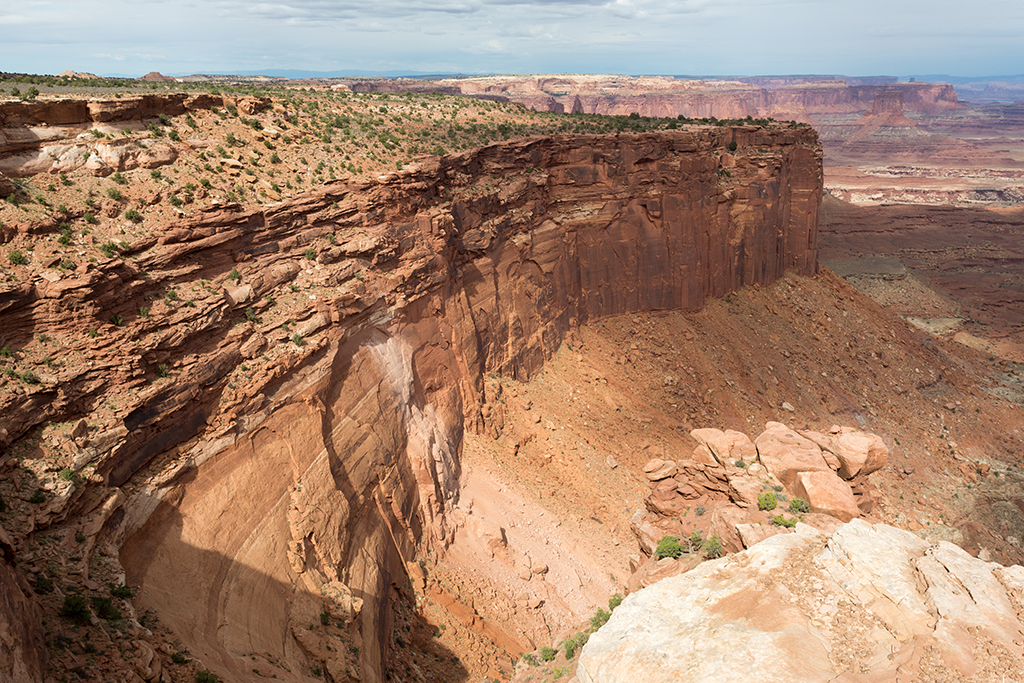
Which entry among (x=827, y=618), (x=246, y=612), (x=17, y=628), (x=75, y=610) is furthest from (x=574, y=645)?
(x=17, y=628)

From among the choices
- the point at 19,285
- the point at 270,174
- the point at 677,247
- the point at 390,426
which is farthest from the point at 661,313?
the point at 19,285

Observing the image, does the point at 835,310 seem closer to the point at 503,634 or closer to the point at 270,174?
the point at 503,634

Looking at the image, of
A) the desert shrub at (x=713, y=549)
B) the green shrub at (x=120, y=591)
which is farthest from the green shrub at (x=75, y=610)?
the desert shrub at (x=713, y=549)

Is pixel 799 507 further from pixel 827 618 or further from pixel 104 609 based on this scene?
pixel 104 609

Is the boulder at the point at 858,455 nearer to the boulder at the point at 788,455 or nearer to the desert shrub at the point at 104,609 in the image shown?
the boulder at the point at 788,455

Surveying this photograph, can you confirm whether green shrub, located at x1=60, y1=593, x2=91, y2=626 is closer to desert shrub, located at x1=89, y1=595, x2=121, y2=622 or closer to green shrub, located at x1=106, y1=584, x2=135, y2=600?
desert shrub, located at x1=89, y1=595, x2=121, y2=622

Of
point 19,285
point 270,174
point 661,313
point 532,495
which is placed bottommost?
point 532,495
